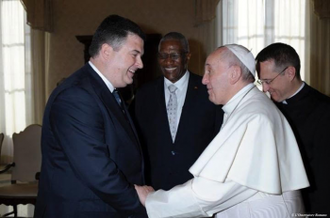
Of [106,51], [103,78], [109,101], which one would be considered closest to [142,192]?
[109,101]

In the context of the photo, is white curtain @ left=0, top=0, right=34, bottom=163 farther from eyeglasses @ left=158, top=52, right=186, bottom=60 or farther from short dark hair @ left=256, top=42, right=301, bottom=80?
short dark hair @ left=256, top=42, right=301, bottom=80

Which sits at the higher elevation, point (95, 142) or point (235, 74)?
point (235, 74)

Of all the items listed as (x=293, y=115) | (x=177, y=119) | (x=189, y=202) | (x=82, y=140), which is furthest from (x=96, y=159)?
(x=293, y=115)

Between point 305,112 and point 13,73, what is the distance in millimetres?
8708

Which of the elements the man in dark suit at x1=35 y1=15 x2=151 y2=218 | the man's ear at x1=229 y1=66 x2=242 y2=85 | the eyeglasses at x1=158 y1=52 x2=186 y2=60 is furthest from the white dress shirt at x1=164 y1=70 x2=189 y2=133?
the man's ear at x1=229 y1=66 x2=242 y2=85

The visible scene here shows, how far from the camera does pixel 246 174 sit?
5.52ft

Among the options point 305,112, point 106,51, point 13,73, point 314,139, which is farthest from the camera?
point 13,73

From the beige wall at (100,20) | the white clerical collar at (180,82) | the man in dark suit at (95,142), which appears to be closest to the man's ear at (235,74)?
the man in dark suit at (95,142)

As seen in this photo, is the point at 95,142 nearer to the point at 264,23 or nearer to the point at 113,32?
the point at 113,32

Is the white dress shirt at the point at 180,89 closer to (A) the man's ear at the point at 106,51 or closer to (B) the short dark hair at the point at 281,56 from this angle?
(B) the short dark hair at the point at 281,56

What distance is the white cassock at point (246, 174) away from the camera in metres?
1.71

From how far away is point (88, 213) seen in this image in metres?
1.91

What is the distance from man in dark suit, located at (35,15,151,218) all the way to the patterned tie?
933 millimetres

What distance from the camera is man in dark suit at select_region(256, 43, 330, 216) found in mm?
2422
